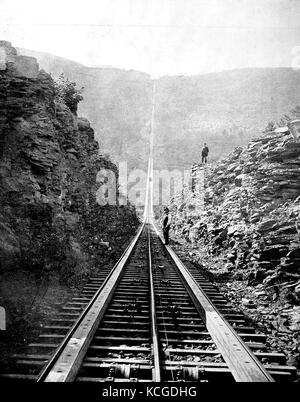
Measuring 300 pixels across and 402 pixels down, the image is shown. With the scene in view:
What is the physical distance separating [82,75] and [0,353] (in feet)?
279

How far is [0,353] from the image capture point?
3941 millimetres

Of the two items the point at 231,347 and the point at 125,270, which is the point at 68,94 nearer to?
the point at 125,270

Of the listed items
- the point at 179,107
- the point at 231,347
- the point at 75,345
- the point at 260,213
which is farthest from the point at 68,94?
the point at 179,107

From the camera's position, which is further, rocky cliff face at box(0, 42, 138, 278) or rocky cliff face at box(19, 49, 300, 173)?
rocky cliff face at box(19, 49, 300, 173)

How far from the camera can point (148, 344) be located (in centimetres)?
437

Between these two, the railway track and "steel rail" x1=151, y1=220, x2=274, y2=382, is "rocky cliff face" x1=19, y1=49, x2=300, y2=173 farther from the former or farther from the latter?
"steel rail" x1=151, y1=220, x2=274, y2=382

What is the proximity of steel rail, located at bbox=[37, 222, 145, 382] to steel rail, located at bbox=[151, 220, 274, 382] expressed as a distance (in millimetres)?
1833

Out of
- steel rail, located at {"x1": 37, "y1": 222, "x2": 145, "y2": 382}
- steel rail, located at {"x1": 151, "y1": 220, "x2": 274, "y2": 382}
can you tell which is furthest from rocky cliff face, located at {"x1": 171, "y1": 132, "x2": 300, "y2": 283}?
steel rail, located at {"x1": 37, "y1": 222, "x2": 145, "y2": 382}

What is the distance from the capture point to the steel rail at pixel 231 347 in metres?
3.35

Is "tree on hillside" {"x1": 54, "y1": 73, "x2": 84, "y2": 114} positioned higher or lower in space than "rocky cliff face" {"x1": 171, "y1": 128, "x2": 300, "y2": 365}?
higher

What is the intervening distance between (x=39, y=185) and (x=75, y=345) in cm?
529

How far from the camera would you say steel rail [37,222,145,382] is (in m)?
3.31
